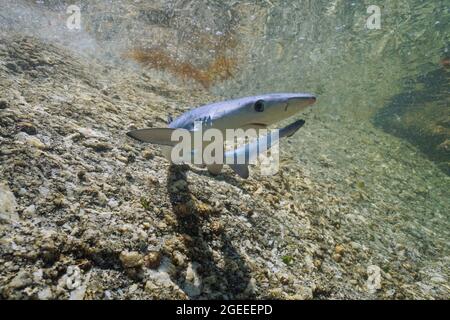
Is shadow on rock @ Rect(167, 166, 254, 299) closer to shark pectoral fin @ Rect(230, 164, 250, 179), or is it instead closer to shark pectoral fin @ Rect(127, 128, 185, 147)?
shark pectoral fin @ Rect(230, 164, 250, 179)

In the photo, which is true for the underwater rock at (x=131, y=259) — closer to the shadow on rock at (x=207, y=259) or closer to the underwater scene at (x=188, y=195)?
the underwater scene at (x=188, y=195)

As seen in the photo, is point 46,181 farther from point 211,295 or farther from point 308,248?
point 308,248

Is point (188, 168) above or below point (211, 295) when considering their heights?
above

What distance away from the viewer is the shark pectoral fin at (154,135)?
2.99 metres

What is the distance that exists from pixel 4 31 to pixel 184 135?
8631 mm

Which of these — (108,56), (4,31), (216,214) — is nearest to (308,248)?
(216,214)

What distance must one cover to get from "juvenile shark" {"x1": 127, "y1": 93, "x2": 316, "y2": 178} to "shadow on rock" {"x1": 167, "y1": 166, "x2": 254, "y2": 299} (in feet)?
3.10

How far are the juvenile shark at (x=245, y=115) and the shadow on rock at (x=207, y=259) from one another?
944 mm

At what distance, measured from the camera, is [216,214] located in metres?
3.98

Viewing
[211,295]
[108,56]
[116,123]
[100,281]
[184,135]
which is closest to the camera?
[100,281]

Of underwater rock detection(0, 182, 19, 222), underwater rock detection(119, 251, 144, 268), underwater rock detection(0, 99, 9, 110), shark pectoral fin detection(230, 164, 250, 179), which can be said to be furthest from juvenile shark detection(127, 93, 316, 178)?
underwater rock detection(0, 99, 9, 110)

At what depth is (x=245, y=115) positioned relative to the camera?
2605 millimetres

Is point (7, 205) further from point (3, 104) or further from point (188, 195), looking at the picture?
point (3, 104)

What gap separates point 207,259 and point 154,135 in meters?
1.41
